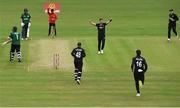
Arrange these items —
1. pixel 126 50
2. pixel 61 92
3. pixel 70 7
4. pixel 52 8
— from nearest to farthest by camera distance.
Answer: pixel 61 92 → pixel 126 50 → pixel 52 8 → pixel 70 7

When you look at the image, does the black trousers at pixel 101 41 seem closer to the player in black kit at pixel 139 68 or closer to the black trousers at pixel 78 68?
the black trousers at pixel 78 68

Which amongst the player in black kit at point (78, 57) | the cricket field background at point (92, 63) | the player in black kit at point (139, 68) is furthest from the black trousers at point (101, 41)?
the player in black kit at point (139, 68)

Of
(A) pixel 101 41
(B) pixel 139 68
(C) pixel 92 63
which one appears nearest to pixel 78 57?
(B) pixel 139 68

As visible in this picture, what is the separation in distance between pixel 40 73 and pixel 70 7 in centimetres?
2516

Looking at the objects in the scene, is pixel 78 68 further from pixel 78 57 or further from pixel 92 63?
pixel 92 63

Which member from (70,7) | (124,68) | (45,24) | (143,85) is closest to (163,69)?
(124,68)

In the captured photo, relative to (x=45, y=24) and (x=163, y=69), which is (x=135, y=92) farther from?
(x=45, y=24)

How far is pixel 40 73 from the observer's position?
33.8 m

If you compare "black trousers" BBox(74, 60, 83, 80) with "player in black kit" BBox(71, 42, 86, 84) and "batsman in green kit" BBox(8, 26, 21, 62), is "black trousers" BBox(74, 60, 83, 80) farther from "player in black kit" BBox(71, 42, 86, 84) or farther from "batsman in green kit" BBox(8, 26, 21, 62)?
"batsman in green kit" BBox(8, 26, 21, 62)

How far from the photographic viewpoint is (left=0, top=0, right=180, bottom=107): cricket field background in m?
28.8

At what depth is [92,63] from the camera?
36062 millimetres

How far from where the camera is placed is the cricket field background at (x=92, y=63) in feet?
94.4

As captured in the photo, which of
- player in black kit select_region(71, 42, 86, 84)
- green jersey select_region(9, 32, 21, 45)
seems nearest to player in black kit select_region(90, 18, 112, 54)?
green jersey select_region(9, 32, 21, 45)

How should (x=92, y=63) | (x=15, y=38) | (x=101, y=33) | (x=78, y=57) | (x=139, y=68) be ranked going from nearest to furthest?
(x=139, y=68) < (x=78, y=57) < (x=15, y=38) < (x=92, y=63) < (x=101, y=33)
